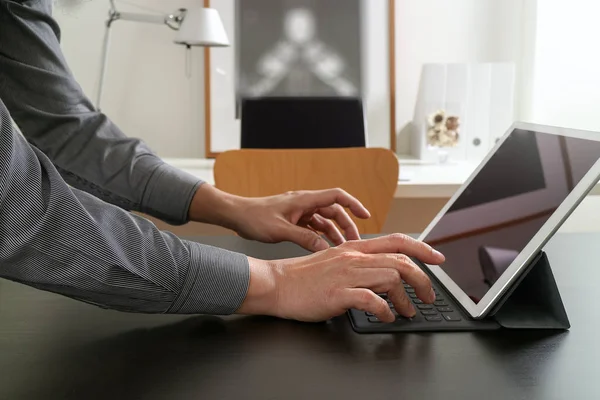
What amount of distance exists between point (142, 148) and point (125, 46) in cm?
173

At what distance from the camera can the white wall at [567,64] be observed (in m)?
2.29

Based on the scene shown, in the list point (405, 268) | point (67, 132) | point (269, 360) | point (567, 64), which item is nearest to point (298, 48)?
point (567, 64)

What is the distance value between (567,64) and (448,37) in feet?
1.77

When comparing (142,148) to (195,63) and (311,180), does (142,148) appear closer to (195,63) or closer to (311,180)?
(311,180)

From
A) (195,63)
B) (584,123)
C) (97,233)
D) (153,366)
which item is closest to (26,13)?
(97,233)

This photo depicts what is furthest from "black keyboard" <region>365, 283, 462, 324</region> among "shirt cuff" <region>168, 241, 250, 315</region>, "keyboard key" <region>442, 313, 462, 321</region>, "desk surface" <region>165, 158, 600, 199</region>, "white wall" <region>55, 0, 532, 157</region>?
"white wall" <region>55, 0, 532, 157</region>

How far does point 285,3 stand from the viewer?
2.70m

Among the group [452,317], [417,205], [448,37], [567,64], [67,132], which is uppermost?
[448,37]

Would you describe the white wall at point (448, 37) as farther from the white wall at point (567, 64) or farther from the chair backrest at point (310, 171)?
the chair backrest at point (310, 171)

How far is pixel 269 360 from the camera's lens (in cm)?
55

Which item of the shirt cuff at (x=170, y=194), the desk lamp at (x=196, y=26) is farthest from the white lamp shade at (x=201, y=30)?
the shirt cuff at (x=170, y=194)

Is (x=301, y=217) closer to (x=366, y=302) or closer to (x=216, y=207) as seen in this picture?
(x=216, y=207)

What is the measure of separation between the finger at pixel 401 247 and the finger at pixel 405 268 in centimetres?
3

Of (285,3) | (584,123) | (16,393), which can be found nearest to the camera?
(16,393)
